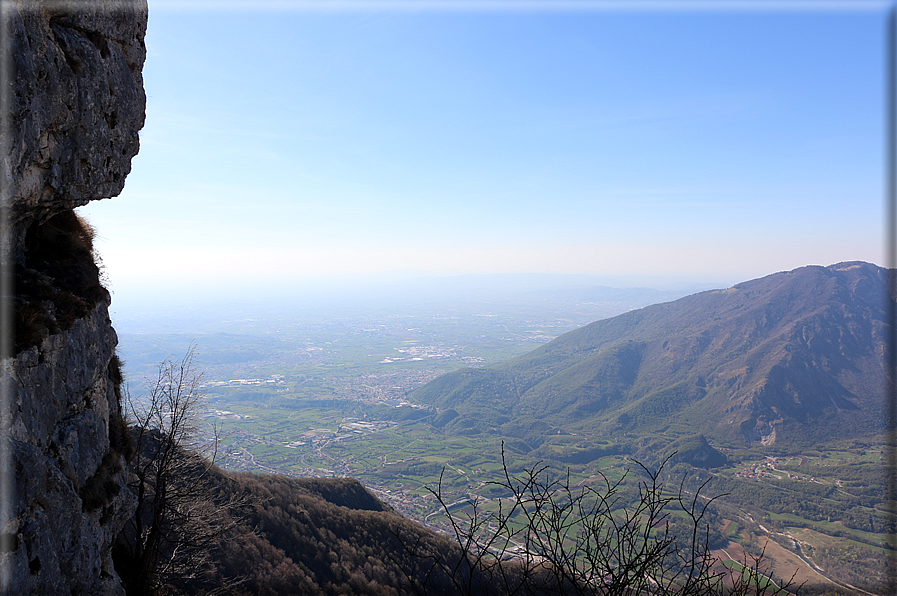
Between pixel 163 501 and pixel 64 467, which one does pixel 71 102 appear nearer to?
pixel 64 467

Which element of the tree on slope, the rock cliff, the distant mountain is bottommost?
the distant mountain

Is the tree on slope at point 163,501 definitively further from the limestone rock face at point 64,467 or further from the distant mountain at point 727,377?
the distant mountain at point 727,377

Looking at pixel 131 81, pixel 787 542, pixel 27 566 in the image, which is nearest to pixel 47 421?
pixel 27 566

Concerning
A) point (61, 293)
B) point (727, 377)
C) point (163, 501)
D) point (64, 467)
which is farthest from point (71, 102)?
point (727, 377)

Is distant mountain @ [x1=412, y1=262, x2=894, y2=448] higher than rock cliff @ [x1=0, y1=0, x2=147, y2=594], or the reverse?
rock cliff @ [x1=0, y1=0, x2=147, y2=594]

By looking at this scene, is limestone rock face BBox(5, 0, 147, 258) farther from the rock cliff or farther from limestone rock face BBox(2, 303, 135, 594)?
limestone rock face BBox(2, 303, 135, 594)

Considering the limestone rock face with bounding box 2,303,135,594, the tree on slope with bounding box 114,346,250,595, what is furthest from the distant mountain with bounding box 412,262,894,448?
the limestone rock face with bounding box 2,303,135,594

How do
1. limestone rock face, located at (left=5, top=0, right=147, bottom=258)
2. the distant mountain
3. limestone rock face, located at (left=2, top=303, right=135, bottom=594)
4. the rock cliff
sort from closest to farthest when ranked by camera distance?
limestone rock face, located at (left=2, top=303, right=135, bottom=594) → the rock cliff → limestone rock face, located at (left=5, top=0, right=147, bottom=258) → the distant mountain
